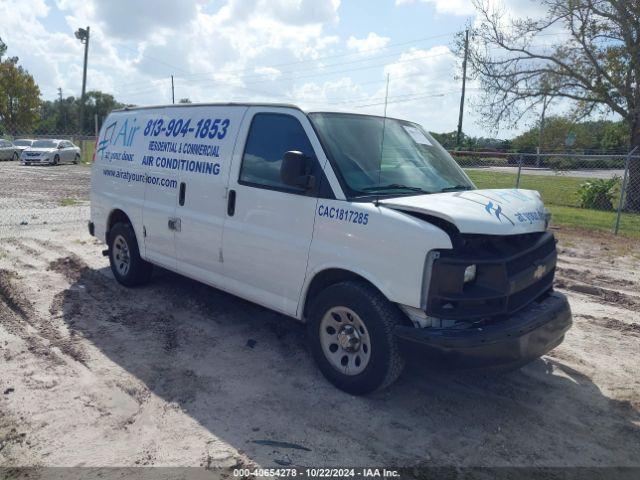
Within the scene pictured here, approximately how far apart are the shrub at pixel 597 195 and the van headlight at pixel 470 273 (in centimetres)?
1667

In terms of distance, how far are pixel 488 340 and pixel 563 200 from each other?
692 inches

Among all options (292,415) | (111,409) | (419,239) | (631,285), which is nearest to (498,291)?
(419,239)

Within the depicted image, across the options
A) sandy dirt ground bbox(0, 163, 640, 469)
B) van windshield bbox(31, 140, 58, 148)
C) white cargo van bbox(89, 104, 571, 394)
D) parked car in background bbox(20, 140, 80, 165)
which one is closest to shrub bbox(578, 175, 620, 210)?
sandy dirt ground bbox(0, 163, 640, 469)

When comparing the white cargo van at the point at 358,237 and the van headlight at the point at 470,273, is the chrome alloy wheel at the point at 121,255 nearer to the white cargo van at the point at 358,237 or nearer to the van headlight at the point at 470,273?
the white cargo van at the point at 358,237

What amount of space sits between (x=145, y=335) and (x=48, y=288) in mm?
2089

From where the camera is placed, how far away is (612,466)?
11.3ft

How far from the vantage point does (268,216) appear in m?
4.61

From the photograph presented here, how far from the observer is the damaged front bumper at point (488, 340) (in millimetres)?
3570

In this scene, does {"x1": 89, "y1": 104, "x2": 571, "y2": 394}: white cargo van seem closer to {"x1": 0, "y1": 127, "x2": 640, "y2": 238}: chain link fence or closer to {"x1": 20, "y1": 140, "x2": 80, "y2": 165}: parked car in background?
{"x1": 0, "y1": 127, "x2": 640, "y2": 238}: chain link fence

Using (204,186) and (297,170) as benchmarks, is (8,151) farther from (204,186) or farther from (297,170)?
(297,170)

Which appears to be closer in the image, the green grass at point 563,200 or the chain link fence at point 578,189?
the chain link fence at point 578,189

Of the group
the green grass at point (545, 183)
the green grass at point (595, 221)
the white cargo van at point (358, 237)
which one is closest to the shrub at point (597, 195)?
the green grass at point (545, 183)

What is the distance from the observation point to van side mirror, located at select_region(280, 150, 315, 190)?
4.09 metres

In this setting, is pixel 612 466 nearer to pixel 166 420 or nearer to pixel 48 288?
pixel 166 420
